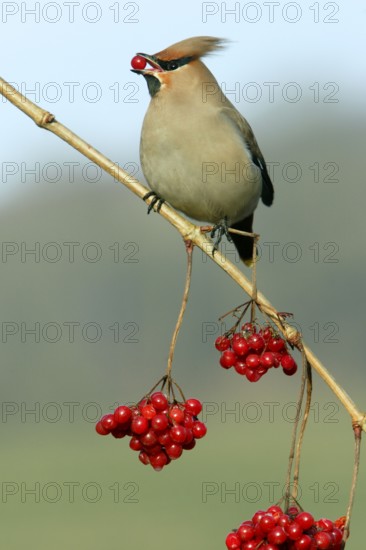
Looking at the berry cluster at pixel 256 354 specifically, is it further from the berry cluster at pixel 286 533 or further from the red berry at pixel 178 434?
the berry cluster at pixel 286 533

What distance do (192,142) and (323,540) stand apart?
2.45 meters

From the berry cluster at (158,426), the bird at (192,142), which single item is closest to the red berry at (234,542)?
the berry cluster at (158,426)

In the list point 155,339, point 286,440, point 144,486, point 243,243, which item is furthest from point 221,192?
point 155,339

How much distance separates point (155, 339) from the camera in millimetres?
42156

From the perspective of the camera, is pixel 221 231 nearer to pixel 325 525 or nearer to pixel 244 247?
pixel 244 247

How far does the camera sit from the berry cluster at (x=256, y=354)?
3.12 m

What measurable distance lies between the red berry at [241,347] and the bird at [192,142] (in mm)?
1465

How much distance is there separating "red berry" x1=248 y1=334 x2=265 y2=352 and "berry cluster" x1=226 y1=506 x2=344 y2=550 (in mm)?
623

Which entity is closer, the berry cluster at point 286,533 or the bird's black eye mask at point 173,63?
the berry cluster at point 286,533

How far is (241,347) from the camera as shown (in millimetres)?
3135

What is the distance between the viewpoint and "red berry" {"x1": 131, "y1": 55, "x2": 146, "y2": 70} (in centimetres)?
439

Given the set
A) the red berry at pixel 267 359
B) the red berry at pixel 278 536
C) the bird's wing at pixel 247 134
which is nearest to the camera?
the red berry at pixel 278 536

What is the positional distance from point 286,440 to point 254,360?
3612 cm

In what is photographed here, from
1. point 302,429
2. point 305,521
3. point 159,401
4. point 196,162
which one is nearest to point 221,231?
point 196,162
